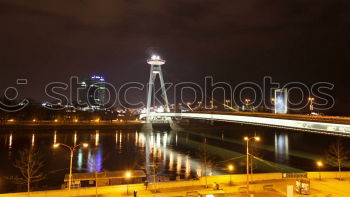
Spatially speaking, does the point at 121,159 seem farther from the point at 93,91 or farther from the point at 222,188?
the point at 93,91

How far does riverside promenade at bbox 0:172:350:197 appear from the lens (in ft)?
43.8

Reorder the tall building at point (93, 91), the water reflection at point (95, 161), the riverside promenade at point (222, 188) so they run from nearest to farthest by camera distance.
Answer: the riverside promenade at point (222, 188), the water reflection at point (95, 161), the tall building at point (93, 91)

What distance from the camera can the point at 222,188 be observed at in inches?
572

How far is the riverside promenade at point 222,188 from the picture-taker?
1334 centimetres

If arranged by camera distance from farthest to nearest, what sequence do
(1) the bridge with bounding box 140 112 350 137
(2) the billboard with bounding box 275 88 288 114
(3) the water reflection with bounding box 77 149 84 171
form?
(2) the billboard with bounding box 275 88 288 114
(3) the water reflection with bounding box 77 149 84 171
(1) the bridge with bounding box 140 112 350 137

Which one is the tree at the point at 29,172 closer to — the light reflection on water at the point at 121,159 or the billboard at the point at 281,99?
the light reflection on water at the point at 121,159

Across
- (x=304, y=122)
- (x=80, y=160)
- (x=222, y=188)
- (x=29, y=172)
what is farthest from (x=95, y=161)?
(x=304, y=122)

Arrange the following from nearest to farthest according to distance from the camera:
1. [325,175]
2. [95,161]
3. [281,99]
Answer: [325,175] < [95,161] < [281,99]

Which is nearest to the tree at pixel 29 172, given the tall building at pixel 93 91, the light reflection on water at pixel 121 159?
the light reflection on water at pixel 121 159

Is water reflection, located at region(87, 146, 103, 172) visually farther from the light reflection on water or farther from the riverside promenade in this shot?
the riverside promenade

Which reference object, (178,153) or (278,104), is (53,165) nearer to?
(178,153)

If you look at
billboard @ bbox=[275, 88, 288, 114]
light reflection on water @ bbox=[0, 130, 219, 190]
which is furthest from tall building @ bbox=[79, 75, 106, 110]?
light reflection on water @ bbox=[0, 130, 219, 190]

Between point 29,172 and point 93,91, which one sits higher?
point 93,91

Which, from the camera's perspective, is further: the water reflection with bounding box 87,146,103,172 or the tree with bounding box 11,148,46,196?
the water reflection with bounding box 87,146,103,172
